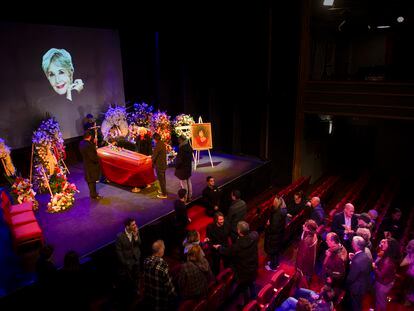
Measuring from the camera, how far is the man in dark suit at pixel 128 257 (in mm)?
4984

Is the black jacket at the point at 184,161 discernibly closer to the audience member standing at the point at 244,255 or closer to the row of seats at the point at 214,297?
the audience member standing at the point at 244,255

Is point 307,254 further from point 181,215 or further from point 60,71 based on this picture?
point 60,71

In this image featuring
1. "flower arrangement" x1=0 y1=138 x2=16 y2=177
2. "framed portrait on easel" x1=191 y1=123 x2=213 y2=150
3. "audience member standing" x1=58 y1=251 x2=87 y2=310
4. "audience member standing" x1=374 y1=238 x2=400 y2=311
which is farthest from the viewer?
"framed portrait on easel" x1=191 y1=123 x2=213 y2=150

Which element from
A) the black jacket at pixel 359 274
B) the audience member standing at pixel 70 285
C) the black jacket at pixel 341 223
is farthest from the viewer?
the black jacket at pixel 341 223

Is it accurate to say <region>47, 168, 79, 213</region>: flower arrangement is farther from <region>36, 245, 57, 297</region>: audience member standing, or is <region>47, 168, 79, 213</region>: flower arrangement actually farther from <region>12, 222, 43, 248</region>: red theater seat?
<region>36, 245, 57, 297</region>: audience member standing

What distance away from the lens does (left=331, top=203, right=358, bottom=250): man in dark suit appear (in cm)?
591

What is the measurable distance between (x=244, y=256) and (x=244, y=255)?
0.01 m

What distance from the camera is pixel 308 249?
5434mm

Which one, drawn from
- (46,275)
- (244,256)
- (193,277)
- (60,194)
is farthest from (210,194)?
(46,275)

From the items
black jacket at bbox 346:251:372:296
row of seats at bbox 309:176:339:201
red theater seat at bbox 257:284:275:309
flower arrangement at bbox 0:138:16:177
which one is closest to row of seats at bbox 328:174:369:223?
row of seats at bbox 309:176:339:201

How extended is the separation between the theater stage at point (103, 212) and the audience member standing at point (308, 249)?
109 inches

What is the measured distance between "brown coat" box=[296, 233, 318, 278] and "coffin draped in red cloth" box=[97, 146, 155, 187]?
3702mm

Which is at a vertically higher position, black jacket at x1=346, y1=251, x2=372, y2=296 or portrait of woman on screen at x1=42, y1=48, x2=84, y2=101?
portrait of woman on screen at x1=42, y1=48, x2=84, y2=101

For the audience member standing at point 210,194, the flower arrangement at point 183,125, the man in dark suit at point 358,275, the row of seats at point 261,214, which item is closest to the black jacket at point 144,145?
the flower arrangement at point 183,125
